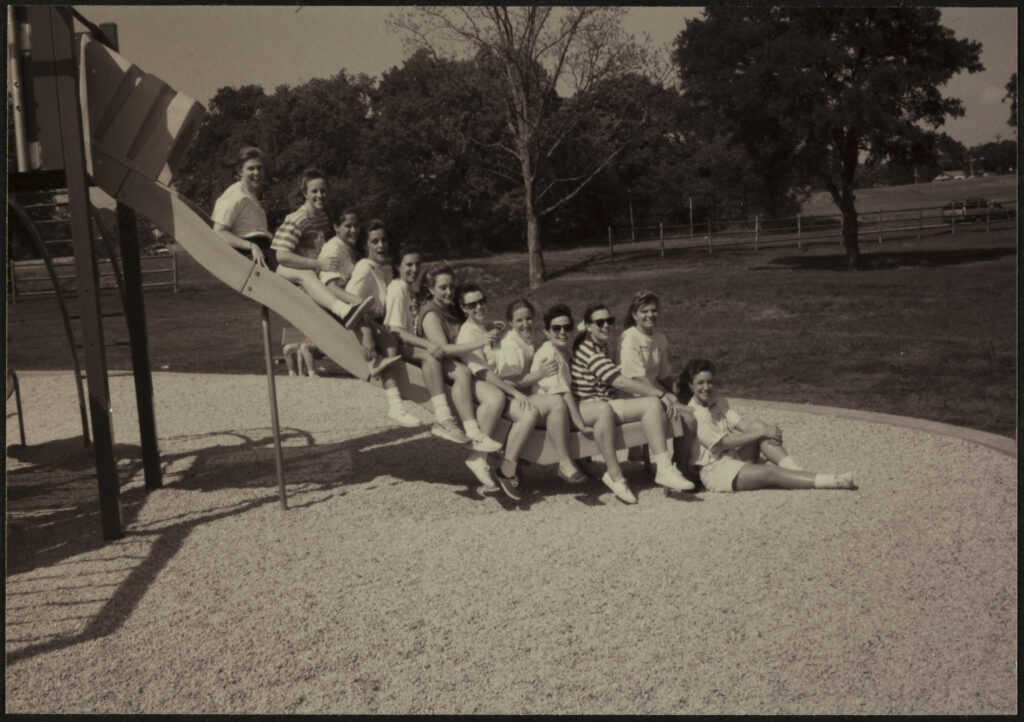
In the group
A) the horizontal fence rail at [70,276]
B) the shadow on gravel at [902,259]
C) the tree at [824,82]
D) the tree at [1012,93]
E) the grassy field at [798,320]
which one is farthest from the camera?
the horizontal fence rail at [70,276]

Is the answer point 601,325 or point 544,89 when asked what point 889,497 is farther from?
point 544,89

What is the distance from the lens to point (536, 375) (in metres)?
7.02

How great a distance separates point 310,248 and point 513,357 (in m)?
1.84

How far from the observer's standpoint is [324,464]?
8.68 meters

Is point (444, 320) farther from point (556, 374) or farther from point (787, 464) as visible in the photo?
point (787, 464)

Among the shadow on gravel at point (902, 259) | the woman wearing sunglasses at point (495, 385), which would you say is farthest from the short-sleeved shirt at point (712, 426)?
the shadow on gravel at point (902, 259)

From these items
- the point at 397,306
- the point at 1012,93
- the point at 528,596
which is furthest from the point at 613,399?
the point at 1012,93

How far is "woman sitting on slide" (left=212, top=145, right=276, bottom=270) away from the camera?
7.24m

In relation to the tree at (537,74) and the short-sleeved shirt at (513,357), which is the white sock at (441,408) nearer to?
the short-sleeved shirt at (513,357)

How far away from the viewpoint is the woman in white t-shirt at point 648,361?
7039mm

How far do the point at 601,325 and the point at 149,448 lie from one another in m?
3.70

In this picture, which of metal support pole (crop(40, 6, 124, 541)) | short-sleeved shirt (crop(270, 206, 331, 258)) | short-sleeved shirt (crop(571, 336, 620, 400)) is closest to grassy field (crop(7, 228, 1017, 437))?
short-sleeved shirt (crop(571, 336, 620, 400))

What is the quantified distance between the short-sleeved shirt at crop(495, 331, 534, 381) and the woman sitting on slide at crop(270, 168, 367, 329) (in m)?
1.04

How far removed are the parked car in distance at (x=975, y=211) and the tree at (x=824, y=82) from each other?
392 cm
